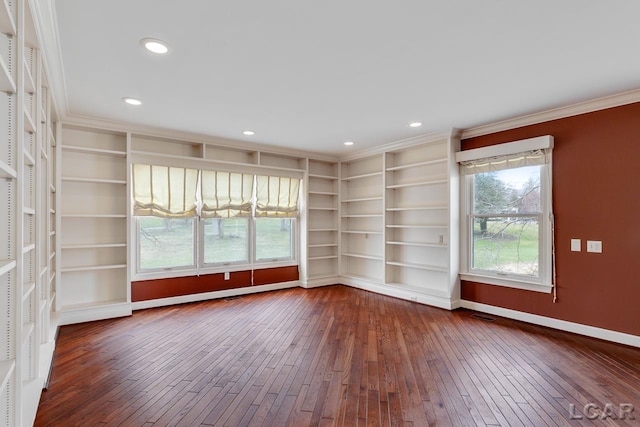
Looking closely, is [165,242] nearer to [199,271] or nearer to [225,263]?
[199,271]

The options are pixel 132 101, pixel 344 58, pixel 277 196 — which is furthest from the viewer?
pixel 277 196

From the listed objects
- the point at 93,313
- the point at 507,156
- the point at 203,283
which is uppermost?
the point at 507,156

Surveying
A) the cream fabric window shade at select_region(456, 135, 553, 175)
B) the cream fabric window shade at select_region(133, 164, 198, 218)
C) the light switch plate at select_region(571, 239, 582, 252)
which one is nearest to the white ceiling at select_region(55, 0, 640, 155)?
the cream fabric window shade at select_region(456, 135, 553, 175)

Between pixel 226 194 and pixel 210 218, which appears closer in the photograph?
pixel 210 218

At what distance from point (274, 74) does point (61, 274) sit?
3759mm

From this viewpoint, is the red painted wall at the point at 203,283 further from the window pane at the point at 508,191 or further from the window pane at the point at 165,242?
the window pane at the point at 508,191

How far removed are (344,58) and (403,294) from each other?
3942 mm

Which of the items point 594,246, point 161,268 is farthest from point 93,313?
point 594,246

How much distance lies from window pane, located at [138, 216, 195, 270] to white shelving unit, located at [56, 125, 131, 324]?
0.30m

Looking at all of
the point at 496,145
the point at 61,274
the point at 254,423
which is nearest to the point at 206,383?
Result: the point at 254,423

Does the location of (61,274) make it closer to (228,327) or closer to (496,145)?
(228,327)

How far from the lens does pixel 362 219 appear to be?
258 inches

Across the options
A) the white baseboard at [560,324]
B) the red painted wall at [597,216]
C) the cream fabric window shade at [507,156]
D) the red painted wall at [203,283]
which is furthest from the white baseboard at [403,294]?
the cream fabric window shade at [507,156]

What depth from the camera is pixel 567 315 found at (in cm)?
385
